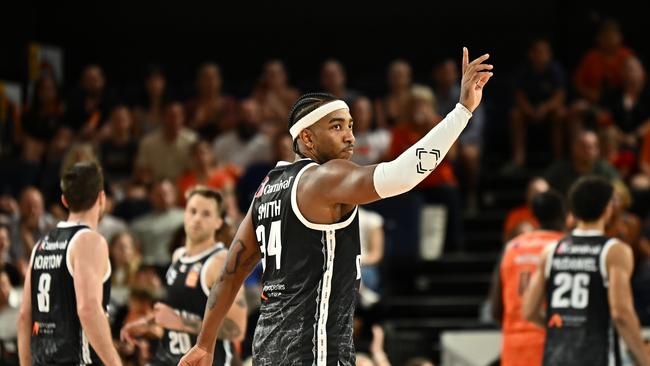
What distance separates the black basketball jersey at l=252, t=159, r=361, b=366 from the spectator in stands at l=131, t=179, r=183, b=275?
7130 mm

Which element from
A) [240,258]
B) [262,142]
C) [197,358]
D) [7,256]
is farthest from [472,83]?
[262,142]

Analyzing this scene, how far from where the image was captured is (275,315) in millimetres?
5527

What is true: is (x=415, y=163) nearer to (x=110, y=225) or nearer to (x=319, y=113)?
(x=319, y=113)

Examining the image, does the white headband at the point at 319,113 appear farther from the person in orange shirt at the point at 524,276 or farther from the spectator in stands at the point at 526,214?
the spectator in stands at the point at 526,214

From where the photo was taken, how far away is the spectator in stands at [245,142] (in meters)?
13.9

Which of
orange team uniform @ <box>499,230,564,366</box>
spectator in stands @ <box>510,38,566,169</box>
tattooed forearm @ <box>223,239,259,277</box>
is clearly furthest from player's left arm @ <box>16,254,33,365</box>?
spectator in stands @ <box>510,38,566,169</box>

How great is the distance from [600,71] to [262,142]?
13.8ft

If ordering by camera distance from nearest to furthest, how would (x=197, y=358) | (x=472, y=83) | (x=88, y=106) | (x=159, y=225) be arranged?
(x=472, y=83) → (x=197, y=358) → (x=159, y=225) → (x=88, y=106)

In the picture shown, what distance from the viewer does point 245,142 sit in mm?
14109

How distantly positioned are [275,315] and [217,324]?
0.43 meters

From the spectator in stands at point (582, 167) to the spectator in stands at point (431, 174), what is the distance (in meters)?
1.15

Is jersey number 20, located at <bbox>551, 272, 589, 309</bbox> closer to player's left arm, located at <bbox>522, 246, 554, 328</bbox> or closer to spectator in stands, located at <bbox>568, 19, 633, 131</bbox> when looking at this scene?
player's left arm, located at <bbox>522, 246, 554, 328</bbox>

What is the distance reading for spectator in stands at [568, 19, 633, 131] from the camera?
14.2 m

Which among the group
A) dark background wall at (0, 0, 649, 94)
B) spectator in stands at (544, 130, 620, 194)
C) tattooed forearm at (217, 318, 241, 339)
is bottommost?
tattooed forearm at (217, 318, 241, 339)
